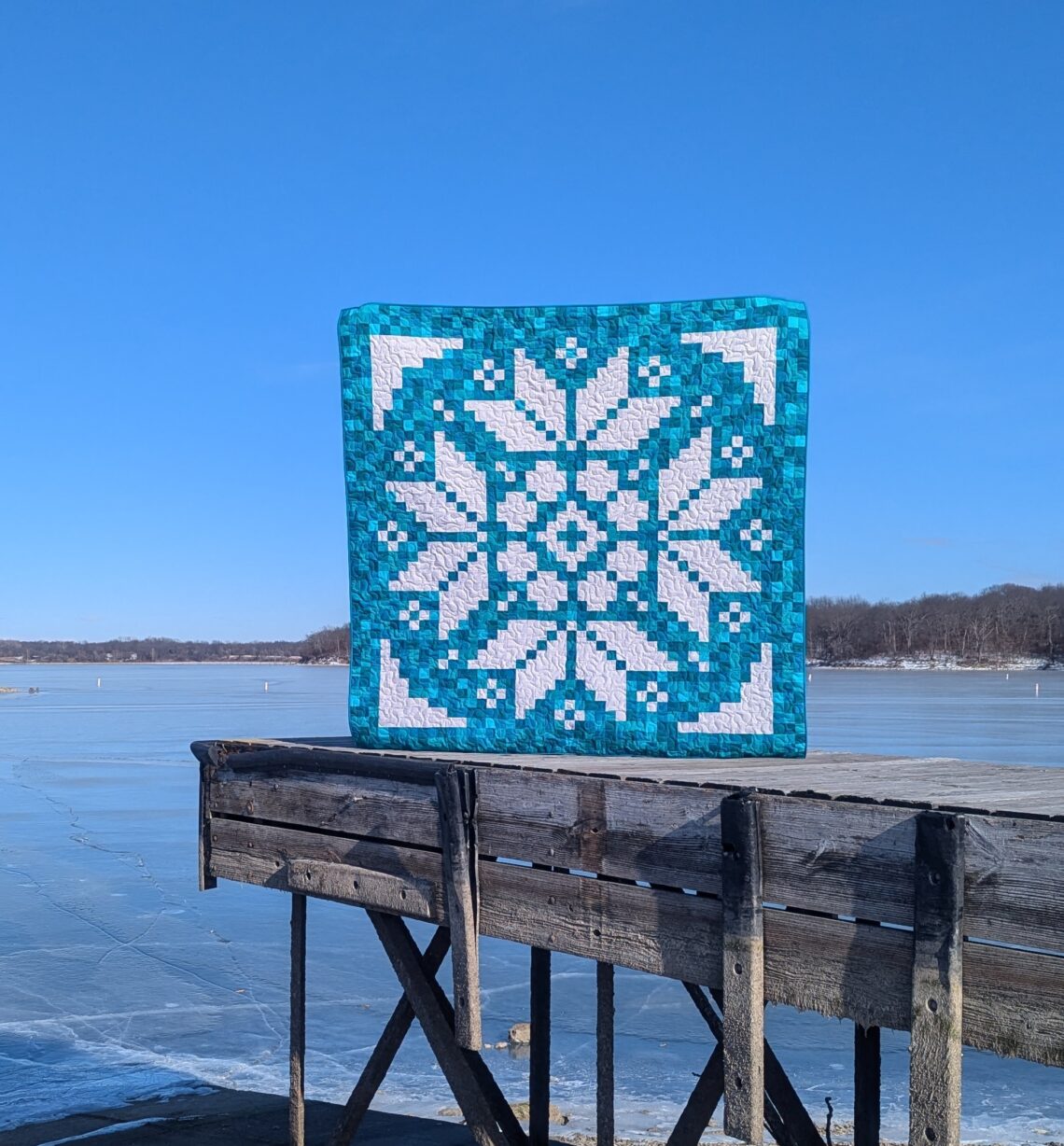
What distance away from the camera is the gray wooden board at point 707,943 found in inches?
112

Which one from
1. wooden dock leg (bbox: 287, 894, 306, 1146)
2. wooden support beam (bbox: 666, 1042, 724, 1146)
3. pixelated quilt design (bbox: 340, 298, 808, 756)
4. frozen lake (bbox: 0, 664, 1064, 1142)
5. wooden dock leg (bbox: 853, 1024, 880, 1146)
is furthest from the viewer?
frozen lake (bbox: 0, 664, 1064, 1142)

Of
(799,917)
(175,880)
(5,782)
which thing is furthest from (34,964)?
(5,782)

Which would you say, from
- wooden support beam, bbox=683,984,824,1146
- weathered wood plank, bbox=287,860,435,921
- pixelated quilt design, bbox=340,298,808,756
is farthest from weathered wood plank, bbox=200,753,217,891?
wooden support beam, bbox=683,984,824,1146

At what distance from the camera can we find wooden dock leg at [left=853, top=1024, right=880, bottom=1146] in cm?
502

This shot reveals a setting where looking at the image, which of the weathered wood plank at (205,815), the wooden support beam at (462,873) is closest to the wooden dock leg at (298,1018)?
the weathered wood plank at (205,815)

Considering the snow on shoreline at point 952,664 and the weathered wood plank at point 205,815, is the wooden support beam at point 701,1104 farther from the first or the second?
the snow on shoreline at point 952,664

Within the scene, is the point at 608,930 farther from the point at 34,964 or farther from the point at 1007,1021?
the point at 34,964

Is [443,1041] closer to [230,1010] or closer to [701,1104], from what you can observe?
[701,1104]

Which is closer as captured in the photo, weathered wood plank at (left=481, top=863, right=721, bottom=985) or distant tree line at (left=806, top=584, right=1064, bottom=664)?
weathered wood plank at (left=481, top=863, right=721, bottom=985)

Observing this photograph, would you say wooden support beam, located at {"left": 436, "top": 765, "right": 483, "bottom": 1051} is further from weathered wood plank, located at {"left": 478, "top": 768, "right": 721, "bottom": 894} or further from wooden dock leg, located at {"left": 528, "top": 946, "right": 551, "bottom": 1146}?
wooden dock leg, located at {"left": 528, "top": 946, "right": 551, "bottom": 1146}

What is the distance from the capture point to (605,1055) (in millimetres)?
6027

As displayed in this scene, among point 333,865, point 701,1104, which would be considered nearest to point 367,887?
point 333,865

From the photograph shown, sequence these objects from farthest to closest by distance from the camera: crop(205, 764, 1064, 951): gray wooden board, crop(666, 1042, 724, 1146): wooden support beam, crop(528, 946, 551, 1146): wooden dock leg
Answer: crop(528, 946, 551, 1146): wooden dock leg < crop(666, 1042, 724, 1146): wooden support beam < crop(205, 764, 1064, 951): gray wooden board

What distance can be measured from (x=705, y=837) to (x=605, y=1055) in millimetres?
2907
